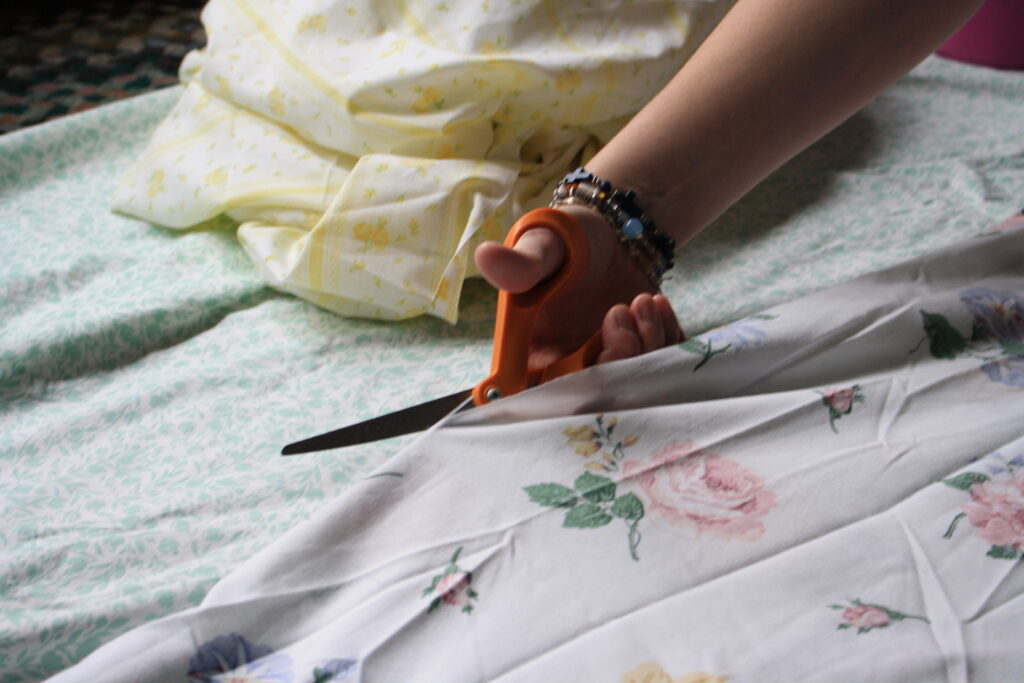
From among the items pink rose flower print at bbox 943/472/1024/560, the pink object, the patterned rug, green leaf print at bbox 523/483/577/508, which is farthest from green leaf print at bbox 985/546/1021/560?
the patterned rug

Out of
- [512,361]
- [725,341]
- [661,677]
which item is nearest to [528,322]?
[512,361]

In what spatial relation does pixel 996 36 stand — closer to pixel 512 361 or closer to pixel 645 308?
pixel 645 308

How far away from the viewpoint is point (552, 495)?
531mm

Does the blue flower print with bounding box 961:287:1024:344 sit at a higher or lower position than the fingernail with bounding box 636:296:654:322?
lower

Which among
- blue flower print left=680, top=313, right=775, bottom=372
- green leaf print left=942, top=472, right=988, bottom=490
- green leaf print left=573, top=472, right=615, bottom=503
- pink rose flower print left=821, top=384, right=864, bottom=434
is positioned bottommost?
green leaf print left=942, top=472, right=988, bottom=490

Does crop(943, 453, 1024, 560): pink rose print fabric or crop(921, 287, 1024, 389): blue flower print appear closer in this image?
crop(943, 453, 1024, 560): pink rose print fabric

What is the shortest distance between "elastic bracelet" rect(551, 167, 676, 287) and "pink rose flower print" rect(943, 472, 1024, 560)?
299 millimetres

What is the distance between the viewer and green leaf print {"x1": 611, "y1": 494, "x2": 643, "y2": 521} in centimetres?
52

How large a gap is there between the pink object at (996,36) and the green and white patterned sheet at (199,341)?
7cm

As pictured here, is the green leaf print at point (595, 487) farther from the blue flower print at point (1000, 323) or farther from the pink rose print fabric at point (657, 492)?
the blue flower print at point (1000, 323)

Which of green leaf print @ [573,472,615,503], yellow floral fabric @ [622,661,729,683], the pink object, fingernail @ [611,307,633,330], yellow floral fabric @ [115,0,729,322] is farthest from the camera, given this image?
the pink object

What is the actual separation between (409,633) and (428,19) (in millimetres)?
593

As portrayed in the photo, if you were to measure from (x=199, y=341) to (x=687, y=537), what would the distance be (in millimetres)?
460

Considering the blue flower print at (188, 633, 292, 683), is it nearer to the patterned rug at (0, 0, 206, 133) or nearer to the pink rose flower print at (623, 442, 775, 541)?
the pink rose flower print at (623, 442, 775, 541)
